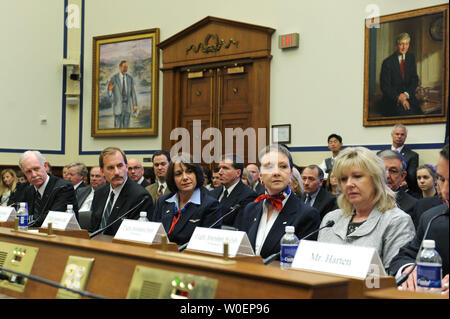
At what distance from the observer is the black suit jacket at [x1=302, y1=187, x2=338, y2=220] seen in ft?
19.9

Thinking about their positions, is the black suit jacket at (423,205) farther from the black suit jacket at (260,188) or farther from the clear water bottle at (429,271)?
the black suit jacket at (260,188)

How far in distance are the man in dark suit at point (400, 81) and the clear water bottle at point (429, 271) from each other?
5.66 meters

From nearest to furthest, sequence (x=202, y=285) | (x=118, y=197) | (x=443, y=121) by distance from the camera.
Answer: (x=202, y=285) < (x=118, y=197) < (x=443, y=121)

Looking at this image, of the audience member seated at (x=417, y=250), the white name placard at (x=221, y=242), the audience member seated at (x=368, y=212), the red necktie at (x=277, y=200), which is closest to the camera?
the audience member seated at (x=417, y=250)

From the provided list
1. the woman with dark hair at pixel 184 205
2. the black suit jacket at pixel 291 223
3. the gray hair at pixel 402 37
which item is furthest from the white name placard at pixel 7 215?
the gray hair at pixel 402 37

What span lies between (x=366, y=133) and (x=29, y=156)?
15.0 ft

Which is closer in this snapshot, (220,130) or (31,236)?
(31,236)

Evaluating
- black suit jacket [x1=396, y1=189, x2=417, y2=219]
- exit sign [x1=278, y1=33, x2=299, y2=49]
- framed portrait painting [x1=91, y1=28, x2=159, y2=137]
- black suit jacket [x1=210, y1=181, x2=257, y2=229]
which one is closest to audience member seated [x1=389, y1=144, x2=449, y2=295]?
black suit jacket [x1=396, y1=189, x2=417, y2=219]

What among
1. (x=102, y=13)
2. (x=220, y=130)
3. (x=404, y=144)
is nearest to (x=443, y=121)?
(x=404, y=144)

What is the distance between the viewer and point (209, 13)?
9953 mm

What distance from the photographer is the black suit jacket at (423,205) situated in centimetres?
453

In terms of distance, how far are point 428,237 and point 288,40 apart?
6.50m

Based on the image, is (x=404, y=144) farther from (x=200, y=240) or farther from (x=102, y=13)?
(x=102, y=13)

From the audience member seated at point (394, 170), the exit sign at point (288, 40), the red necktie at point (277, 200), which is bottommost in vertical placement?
the red necktie at point (277, 200)
